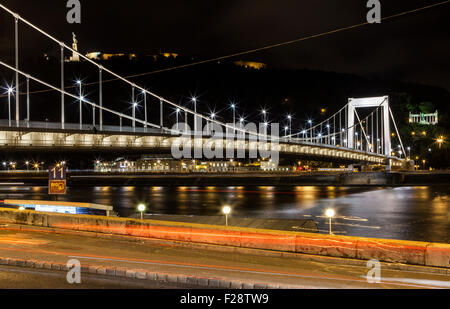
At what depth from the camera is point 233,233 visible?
436 inches

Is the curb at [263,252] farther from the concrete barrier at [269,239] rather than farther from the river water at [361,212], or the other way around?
the river water at [361,212]

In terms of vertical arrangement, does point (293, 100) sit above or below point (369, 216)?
above

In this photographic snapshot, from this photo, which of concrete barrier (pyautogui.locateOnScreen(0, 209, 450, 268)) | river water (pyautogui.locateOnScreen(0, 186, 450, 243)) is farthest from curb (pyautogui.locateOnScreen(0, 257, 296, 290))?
river water (pyautogui.locateOnScreen(0, 186, 450, 243))

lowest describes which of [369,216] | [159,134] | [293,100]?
[369,216]

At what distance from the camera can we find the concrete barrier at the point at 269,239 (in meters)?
9.01

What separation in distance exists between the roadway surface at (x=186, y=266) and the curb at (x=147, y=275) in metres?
0.19

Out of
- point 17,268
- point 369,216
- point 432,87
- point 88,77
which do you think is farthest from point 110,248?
point 432,87

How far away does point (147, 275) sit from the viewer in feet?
27.7

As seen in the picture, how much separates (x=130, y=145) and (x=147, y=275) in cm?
4981

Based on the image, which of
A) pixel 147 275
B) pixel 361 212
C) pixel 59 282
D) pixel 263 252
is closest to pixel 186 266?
pixel 147 275

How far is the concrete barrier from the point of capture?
29.6ft

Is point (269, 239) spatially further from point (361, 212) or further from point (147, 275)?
point (361, 212)

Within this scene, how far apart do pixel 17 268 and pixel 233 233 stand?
502 centimetres
